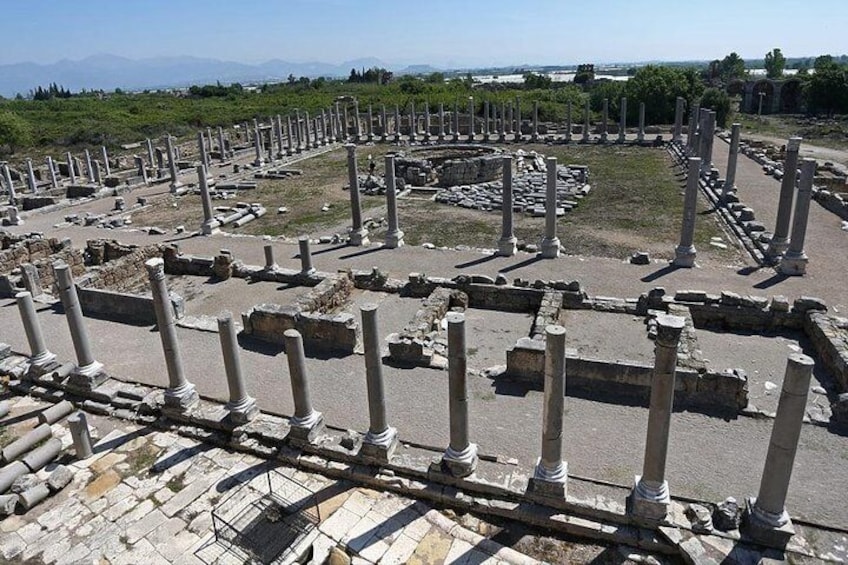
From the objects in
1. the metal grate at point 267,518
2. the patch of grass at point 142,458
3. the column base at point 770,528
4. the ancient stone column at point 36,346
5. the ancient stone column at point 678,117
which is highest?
the ancient stone column at point 678,117

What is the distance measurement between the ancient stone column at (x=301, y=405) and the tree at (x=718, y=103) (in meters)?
55.1

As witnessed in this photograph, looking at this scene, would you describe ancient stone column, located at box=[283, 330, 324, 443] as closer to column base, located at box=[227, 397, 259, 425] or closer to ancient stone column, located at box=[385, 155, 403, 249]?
column base, located at box=[227, 397, 259, 425]

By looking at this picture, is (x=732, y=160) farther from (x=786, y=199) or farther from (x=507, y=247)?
(x=507, y=247)

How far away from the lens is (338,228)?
25203mm

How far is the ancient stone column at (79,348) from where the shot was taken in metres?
11.4

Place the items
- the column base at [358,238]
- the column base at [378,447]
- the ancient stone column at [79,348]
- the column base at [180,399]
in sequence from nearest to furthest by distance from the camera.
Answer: the column base at [378,447] → the column base at [180,399] → the ancient stone column at [79,348] → the column base at [358,238]

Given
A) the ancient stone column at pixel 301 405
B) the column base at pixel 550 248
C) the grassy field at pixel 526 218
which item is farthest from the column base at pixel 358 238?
the ancient stone column at pixel 301 405

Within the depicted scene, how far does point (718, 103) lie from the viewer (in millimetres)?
54125

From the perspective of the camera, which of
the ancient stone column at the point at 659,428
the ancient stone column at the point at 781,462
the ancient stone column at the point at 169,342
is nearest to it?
the ancient stone column at the point at 781,462

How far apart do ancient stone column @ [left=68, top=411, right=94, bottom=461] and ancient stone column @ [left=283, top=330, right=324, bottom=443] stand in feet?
11.8

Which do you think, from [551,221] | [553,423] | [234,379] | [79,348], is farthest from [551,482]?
[551,221]

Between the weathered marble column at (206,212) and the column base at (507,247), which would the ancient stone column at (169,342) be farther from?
the weathered marble column at (206,212)

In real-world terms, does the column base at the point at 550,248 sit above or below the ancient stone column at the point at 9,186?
below

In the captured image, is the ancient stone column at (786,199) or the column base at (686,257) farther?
the column base at (686,257)
